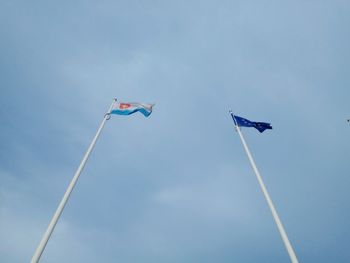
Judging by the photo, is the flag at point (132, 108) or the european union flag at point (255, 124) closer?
the flag at point (132, 108)

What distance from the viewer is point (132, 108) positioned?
18828 millimetres

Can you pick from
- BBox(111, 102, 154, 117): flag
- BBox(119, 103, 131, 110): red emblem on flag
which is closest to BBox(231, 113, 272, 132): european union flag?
BBox(111, 102, 154, 117): flag

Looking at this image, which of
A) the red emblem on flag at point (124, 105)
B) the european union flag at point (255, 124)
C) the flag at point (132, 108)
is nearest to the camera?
the flag at point (132, 108)

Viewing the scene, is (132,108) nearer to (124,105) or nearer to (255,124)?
(124,105)

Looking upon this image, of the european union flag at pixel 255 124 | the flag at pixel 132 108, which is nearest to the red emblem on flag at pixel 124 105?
the flag at pixel 132 108

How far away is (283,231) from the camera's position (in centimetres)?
1092

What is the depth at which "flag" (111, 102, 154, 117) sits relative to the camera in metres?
18.3

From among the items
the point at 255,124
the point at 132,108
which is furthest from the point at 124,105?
the point at 255,124

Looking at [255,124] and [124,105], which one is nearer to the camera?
[124,105]

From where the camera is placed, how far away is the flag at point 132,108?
60.0 feet

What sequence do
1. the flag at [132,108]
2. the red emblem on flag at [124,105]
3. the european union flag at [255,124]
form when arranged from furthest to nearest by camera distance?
1. the european union flag at [255,124]
2. the red emblem on flag at [124,105]
3. the flag at [132,108]

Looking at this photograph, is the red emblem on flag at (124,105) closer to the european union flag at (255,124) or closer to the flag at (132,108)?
the flag at (132,108)

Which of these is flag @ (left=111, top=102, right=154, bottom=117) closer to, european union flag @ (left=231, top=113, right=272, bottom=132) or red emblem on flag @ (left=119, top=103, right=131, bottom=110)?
red emblem on flag @ (left=119, top=103, right=131, bottom=110)

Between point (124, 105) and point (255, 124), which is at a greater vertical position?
point (124, 105)
